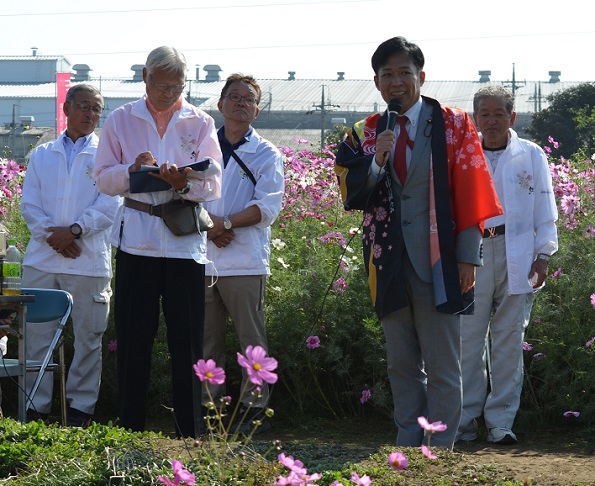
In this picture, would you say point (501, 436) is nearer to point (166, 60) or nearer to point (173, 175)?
point (173, 175)

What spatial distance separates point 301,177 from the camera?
923 cm

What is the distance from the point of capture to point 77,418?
702cm

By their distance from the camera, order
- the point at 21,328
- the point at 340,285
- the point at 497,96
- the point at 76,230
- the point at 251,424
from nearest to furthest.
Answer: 1. the point at 21,328
2. the point at 497,96
3. the point at 251,424
4. the point at 76,230
5. the point at 340,285

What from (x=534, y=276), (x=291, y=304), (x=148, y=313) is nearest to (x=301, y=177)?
(x=291, y=304)

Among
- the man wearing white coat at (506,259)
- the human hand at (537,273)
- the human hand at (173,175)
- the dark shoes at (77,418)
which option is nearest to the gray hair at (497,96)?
the man wearing white coat at (506,259)

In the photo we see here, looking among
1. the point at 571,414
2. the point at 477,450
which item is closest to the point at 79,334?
the point at 477,450

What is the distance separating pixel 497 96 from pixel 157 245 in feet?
7.32

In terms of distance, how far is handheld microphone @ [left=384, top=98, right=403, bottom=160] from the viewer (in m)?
4.68

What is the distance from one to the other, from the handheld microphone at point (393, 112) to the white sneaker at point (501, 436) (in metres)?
2.35

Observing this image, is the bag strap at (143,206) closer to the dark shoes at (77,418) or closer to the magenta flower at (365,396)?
the dark shoes at (77,418)

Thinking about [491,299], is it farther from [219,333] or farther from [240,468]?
[240,468]

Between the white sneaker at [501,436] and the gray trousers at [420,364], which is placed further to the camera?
the white sneaker at [501,436]

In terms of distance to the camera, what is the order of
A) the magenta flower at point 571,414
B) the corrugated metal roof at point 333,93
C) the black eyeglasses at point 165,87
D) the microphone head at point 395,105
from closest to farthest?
1. the microphone head at point 395,105
2. the black eyeglasses at point 165,87
3. the magenta flower at point 571,414
4. the corrugated metal roof at point 333,93

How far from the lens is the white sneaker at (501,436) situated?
6375 millimetres
